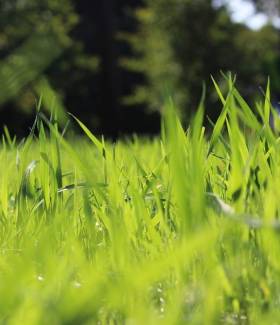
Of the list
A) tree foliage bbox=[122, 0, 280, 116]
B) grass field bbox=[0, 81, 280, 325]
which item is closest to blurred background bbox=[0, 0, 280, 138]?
tree foliage bbox=[122, 0, 280, 116]

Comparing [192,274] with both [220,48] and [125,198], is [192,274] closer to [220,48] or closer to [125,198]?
[125,198]

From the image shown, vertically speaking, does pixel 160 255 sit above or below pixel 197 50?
below

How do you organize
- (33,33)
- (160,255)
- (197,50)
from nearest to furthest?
(160,255)
(33,33)
(197,50)

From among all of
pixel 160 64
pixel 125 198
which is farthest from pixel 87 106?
pixel 125 198

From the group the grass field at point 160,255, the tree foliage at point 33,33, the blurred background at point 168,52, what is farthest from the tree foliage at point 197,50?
the grass field at point 160,255

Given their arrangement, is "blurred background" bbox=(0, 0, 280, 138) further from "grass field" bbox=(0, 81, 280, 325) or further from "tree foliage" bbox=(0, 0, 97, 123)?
"grass field" bbox=(0, 81, 280, 325)

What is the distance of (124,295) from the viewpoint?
0.62 metres

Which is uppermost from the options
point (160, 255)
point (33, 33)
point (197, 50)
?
point (33, 33)

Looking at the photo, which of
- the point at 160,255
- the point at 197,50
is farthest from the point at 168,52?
the point at 160,255

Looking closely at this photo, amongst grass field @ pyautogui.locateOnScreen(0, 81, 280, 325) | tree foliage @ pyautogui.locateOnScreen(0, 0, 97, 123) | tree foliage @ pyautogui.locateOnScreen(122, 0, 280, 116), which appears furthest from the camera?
tree foliage @ pyautogui.locateOnScreen(122, 0, 280, 116)

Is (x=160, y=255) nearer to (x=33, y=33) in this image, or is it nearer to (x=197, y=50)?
(x=33, y=33)

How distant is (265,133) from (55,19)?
678 inches

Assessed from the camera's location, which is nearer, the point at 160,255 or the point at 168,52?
the point at 160,255

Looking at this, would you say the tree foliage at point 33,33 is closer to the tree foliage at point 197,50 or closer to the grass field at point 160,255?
the tree foliage at point 197,50
